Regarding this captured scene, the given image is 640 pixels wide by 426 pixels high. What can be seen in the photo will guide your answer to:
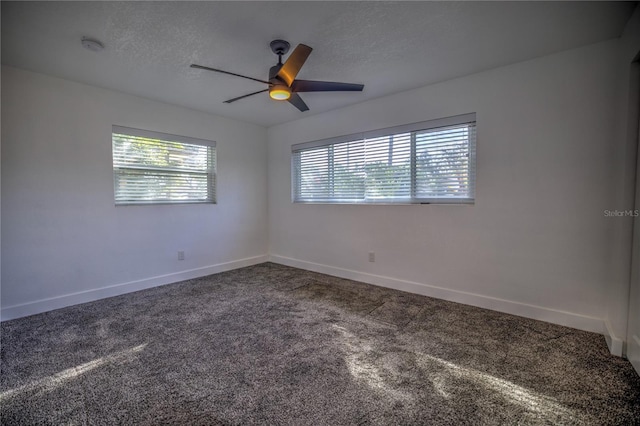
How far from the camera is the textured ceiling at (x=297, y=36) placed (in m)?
1.95

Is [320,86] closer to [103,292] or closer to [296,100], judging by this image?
[296,100]

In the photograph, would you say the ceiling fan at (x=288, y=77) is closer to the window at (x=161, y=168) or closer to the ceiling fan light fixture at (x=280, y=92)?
the ceiling fan light fixture at (x=280, y=92)

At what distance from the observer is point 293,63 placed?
2.10 metres

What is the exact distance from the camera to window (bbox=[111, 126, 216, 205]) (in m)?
3.50

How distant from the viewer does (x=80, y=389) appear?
5.67ft

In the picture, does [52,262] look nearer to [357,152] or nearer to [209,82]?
[209,82]

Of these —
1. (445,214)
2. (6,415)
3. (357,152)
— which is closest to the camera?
(6,415)

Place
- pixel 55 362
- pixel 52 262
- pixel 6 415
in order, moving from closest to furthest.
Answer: pixel 6 415 < pixel 55 362 < pixel 52 262

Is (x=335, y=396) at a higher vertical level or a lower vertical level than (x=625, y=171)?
lower

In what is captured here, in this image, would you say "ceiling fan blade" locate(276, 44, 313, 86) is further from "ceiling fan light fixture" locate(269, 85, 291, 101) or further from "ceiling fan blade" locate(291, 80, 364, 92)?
"ceiling fan blade" locate(291, 80, 364, 92)

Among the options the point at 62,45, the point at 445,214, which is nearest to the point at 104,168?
the point at 62,45

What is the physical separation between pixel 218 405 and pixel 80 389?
0.89m

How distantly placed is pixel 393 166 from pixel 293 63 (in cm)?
197

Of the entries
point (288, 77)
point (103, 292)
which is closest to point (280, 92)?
point (288, 77)
